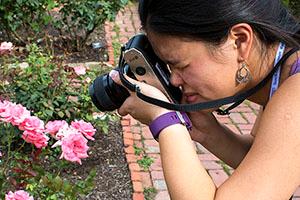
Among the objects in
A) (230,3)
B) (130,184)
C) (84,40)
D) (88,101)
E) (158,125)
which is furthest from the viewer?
(84,40)

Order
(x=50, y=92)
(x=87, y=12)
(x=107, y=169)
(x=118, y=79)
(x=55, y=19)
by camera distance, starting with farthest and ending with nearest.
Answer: (x=55, y=19), (x=87, y=12), (x=50, y=92), (x=107, y=169), (x=118, y=79)

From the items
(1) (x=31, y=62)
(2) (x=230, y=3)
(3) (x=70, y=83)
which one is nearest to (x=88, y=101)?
(3) (x=70, y=83)

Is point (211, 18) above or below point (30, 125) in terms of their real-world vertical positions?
above

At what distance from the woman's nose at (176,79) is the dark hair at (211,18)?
0.13 metres

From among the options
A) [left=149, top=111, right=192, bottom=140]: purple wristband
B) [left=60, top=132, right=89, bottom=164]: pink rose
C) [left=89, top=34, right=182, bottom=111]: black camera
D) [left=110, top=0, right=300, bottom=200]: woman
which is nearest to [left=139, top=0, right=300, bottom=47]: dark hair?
[left=110, top=0, right=300, bottom=200]: woman

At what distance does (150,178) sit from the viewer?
3.41 metres

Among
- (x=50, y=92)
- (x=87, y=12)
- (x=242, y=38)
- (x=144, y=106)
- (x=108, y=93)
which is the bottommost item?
(x=87, y=12)

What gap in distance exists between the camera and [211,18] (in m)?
1.40

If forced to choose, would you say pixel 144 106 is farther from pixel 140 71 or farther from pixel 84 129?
pixel 84 129

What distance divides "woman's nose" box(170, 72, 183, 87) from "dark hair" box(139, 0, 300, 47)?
5.2 inches

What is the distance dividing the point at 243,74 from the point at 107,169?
6.56 feet

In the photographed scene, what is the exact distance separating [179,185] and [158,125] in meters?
0.17

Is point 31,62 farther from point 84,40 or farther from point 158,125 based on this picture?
point 158,125

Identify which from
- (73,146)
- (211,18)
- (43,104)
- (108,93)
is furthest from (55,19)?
(211,18)
